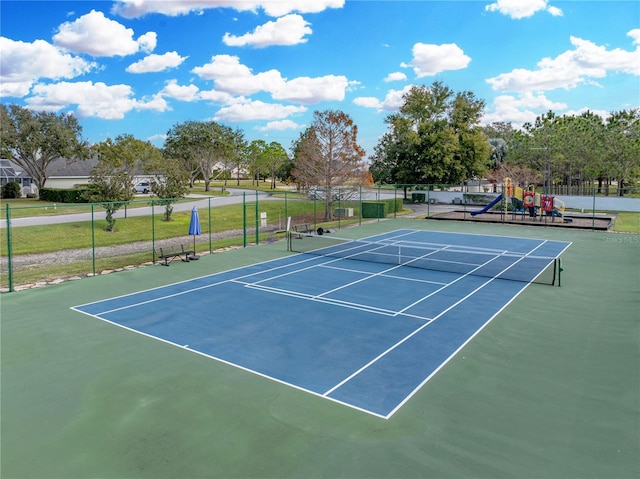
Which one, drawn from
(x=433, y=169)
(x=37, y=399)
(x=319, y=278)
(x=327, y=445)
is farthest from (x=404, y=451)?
(x=433, y=169)

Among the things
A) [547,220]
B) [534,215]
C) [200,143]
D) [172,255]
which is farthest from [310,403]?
[200,143]

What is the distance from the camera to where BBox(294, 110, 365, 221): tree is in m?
31.6

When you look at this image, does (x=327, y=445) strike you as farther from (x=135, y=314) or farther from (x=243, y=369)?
(x=135, y=314)

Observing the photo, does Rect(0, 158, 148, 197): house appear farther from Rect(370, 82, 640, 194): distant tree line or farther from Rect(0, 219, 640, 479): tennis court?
Rect(0, 219, 640, 479): tennis court

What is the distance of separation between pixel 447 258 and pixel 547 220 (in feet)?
53.2

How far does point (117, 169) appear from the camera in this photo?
109ft

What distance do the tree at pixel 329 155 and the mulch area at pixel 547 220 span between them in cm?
753

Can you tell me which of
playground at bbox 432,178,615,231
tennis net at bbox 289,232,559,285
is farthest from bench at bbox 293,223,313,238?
playground at bbox 432,178,615,231

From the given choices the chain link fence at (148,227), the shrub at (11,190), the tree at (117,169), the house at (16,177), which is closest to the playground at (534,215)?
the chain link fence at (148,227)

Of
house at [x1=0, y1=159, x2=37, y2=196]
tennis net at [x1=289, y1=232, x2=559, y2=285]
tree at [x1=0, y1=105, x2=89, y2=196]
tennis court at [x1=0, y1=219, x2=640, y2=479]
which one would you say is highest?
tree at [x1=0, y1=105, x2=89, y2=196]

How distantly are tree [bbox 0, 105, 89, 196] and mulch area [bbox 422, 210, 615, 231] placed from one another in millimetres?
38676

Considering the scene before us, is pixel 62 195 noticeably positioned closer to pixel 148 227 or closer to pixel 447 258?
pixel 148 227

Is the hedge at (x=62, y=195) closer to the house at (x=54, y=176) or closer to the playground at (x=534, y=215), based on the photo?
the house at (x=54, y=176)

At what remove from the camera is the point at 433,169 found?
1815 inches
